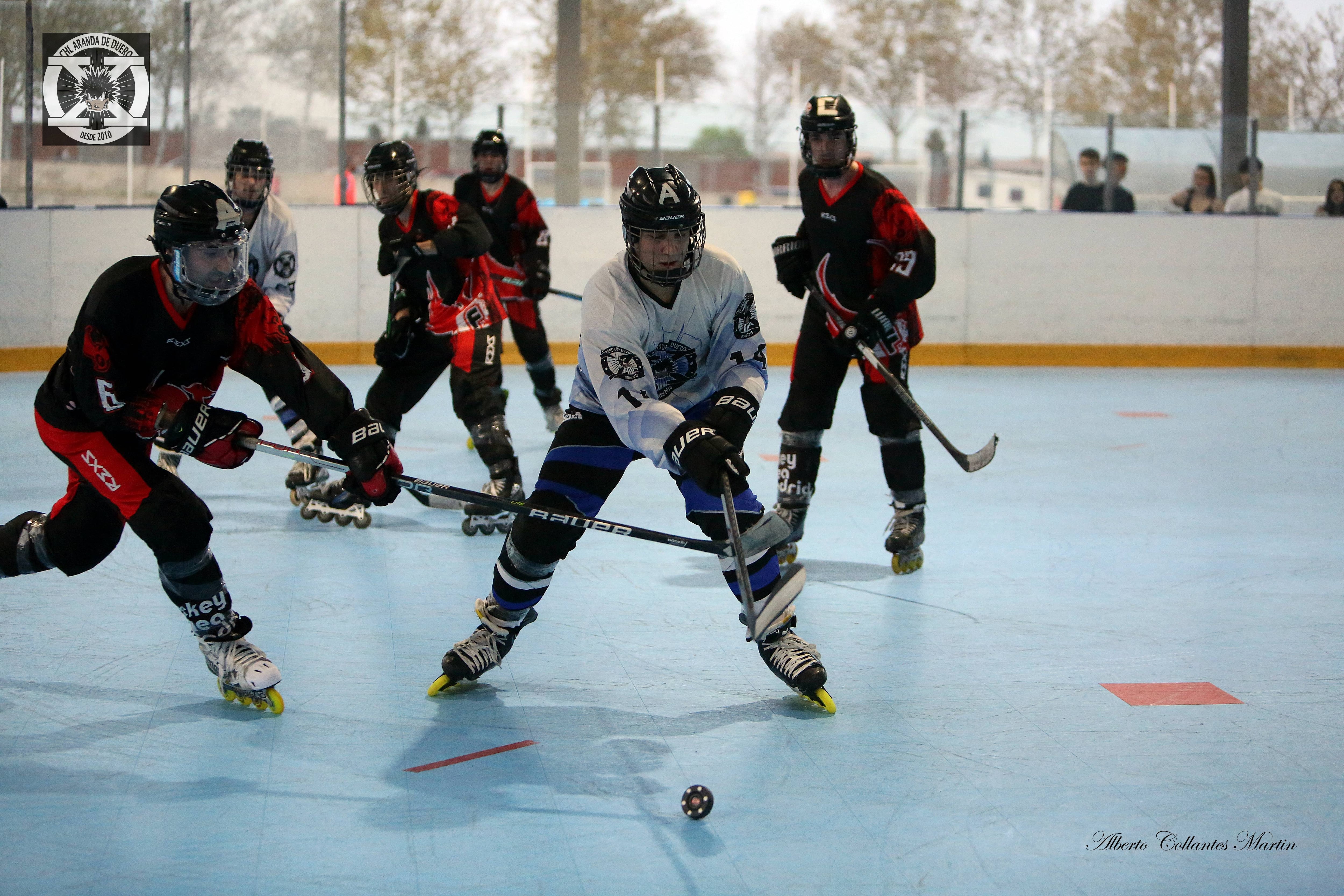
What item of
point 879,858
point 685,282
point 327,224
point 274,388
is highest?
point 327,224

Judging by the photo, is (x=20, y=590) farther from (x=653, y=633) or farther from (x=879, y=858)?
(x=879, y=858)

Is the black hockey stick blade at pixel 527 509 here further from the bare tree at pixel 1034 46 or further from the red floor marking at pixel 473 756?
the bare tree at pixel 1034 46

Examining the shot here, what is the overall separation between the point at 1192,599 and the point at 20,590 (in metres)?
4.11

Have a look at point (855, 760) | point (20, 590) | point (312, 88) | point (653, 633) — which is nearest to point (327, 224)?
point (312, 88)

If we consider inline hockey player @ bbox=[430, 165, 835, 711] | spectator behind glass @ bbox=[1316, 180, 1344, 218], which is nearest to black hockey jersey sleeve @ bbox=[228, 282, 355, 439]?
inline hockey player @ bbox=[430, 165, 835, 711]

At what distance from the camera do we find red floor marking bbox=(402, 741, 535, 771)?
3035mm

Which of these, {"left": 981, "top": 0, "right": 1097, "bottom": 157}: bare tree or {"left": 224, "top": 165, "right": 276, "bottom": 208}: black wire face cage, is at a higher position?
{"left": 981, "top": 0, "right": 1097, "bottom": 157}: bare tree

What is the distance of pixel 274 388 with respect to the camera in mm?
3311

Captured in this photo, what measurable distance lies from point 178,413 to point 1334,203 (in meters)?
11.6

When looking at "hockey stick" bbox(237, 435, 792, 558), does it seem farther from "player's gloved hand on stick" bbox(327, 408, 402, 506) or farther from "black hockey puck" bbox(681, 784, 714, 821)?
"black hockey puck" bbox(681, 784, 714, 821)

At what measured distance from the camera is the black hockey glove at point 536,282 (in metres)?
7.59

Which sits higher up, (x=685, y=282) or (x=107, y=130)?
(x=107, y=130)

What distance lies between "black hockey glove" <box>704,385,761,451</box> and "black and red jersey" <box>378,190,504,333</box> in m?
2.56

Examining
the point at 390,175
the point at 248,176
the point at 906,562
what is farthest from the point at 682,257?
the point at 248,176
